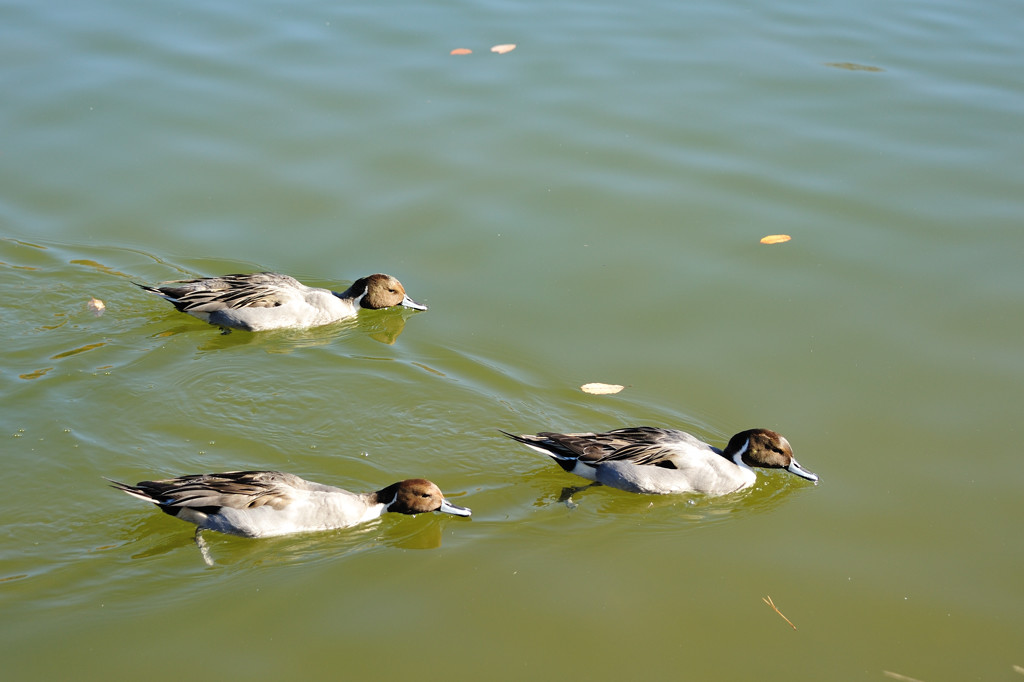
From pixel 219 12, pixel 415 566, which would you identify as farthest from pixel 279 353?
pixel 219 12

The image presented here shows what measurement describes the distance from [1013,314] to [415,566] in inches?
239

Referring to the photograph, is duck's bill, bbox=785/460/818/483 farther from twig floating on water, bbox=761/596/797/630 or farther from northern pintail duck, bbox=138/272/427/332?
northern pintail duck, bbox=138/272/427/332

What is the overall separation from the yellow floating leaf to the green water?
10cm

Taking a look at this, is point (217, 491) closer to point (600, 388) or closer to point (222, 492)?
point (222, 492)

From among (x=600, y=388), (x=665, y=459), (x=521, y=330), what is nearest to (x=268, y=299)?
(x=521, y=330)

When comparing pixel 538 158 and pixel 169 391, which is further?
pixel 538 158

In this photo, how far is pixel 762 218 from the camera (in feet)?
34.4

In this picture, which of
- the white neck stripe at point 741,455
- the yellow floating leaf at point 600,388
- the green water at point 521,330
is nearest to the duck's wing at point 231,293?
the green water at point 521,330

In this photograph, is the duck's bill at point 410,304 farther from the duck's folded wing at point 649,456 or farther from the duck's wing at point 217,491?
the duck's wing at point 217,491

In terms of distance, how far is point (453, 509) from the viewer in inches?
269

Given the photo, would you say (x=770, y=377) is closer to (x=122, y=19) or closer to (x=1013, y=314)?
(x=1013, y=314)

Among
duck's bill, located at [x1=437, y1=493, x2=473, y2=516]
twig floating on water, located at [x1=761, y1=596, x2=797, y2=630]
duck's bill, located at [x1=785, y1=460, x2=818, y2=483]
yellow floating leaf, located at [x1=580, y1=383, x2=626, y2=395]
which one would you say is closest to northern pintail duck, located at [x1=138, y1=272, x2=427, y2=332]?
yellow floating leaf, located at [x1=580, y1=383, x2=626, y2=395]

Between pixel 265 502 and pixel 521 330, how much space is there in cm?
306

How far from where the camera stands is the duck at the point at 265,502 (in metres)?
6.62
